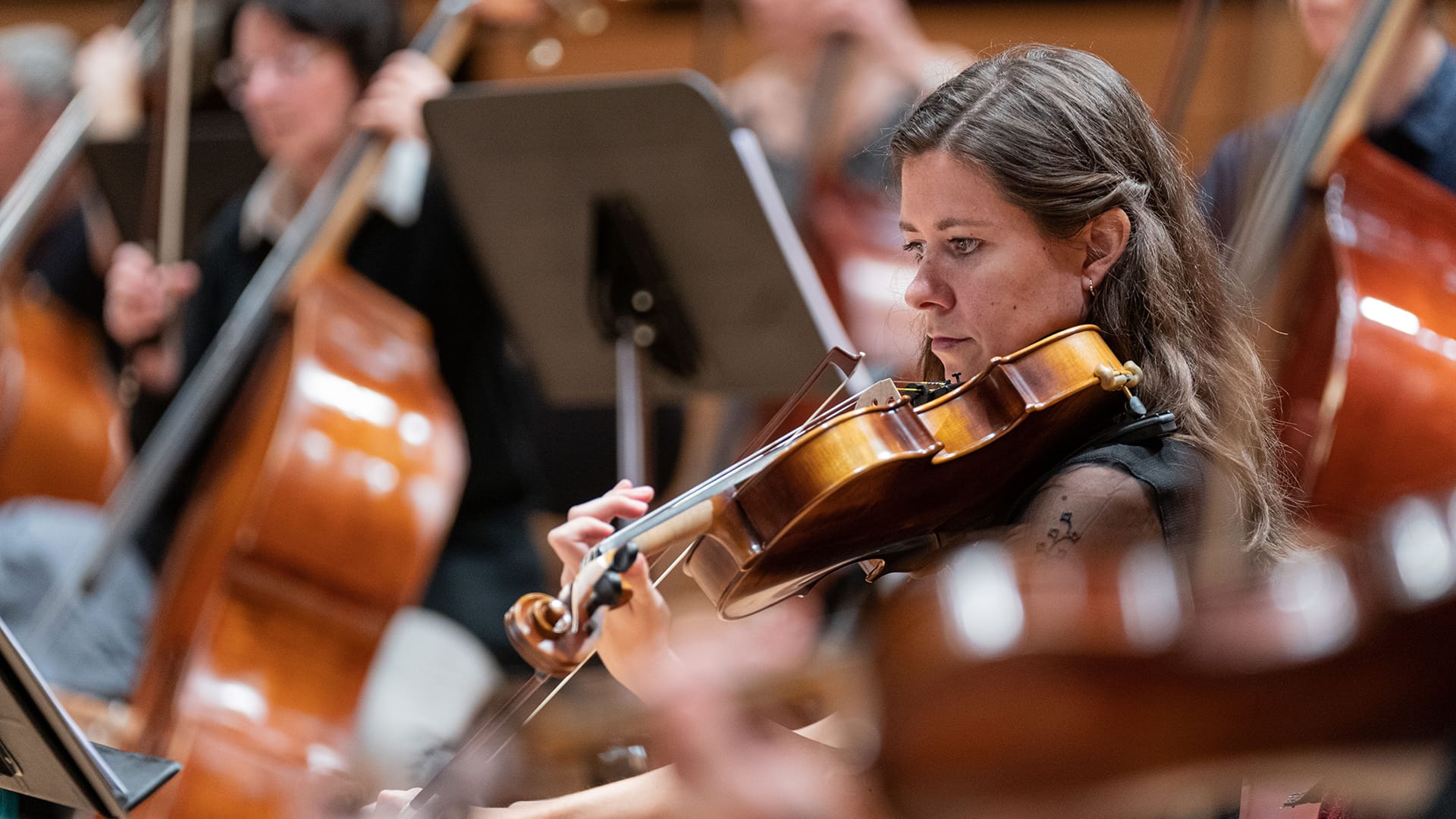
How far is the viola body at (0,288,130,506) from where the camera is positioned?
105 inches

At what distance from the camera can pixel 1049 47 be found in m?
1.17

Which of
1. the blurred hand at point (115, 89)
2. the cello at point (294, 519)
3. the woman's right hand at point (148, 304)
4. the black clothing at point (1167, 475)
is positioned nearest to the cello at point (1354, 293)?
the black clothing at point (1167, 475)

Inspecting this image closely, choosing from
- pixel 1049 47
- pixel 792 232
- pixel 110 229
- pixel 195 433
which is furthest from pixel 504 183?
pixel 110 229

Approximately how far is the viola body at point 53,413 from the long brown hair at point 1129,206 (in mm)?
1881

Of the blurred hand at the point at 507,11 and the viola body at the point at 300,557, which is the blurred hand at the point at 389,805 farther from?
the blurred hand at the point at 507,11

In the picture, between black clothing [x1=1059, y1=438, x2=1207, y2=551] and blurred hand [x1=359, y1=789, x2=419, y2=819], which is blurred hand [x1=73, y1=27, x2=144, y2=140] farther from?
black clothing [x1=1059, y1=438, x2=1207, y2=551]

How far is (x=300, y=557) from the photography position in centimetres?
200

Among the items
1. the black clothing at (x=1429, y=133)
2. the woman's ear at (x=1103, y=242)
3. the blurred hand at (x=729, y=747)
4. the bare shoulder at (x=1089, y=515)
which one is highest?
the black clothing at (x=1429, y=133)

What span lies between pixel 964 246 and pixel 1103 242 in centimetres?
10

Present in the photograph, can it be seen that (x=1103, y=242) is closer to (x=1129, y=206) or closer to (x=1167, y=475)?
(x=1129, y=206)

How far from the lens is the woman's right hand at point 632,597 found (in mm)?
1113

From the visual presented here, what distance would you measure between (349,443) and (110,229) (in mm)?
1208

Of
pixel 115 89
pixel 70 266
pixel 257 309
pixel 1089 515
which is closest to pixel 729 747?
pixel 1089 515

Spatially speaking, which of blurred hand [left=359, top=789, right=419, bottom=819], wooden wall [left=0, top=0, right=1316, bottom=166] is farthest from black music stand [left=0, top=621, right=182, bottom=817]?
wooden wall [left=0, top=0, right=1316, bottom=166]
